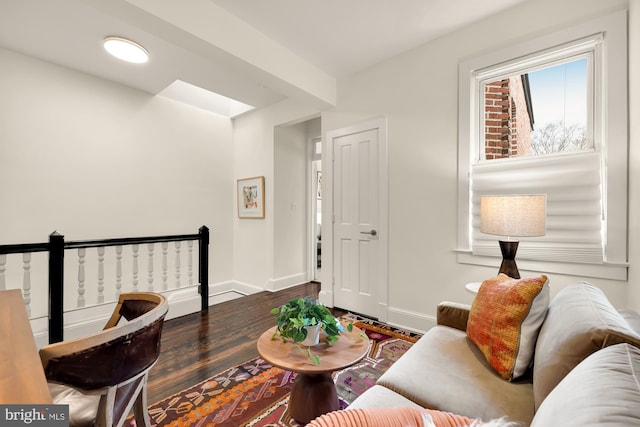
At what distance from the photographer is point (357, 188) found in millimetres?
3232

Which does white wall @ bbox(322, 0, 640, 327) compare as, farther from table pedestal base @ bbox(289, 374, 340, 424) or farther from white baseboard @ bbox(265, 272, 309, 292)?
white baseboard @ bbox(265, 272, 309, 292)

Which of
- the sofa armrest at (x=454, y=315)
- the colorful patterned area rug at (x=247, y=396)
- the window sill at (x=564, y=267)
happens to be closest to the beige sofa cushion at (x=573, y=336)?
the sofa armrest at (x=454, y=315)

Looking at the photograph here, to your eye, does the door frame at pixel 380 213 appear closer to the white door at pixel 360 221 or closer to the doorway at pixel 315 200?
the white door at pixel 360 221

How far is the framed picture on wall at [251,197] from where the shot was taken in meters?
4.39

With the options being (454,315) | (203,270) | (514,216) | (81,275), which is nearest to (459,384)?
(454,315)

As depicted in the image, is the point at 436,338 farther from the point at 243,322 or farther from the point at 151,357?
the point at 243,322

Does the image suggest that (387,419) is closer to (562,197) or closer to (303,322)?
(303,322)

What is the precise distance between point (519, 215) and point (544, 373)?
1.12 meters

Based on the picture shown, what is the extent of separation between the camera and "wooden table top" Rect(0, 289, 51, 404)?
0.68m

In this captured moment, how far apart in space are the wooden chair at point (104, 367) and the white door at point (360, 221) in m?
2.32

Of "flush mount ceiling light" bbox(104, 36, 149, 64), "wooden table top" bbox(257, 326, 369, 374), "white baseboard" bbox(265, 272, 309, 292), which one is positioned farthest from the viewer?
"white baseboard" bbox(265, 272, 309, 292)

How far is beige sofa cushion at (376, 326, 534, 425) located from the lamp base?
0.74m

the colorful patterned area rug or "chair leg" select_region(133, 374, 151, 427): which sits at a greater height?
"chair leg" select_region(133, 374, 151, 427)
